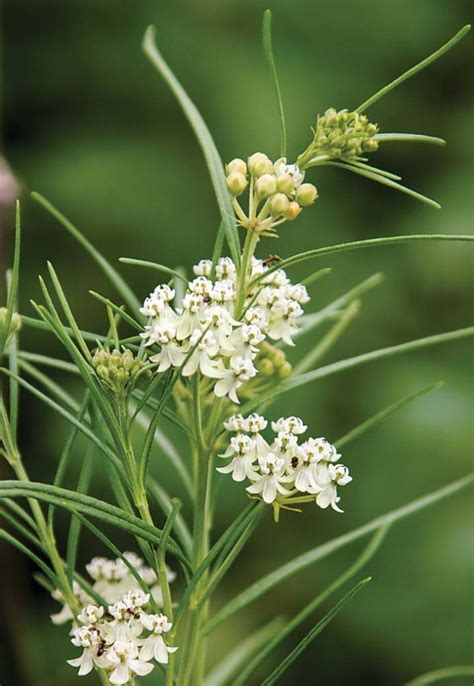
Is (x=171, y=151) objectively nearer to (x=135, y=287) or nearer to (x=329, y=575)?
(x=135, y=287)

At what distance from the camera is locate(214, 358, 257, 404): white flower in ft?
2.00

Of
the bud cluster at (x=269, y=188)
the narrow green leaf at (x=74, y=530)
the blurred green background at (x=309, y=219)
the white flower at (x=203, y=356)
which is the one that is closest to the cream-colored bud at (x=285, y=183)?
the bud cluster at (x=269, y=188)

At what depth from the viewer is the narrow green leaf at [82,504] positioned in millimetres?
548

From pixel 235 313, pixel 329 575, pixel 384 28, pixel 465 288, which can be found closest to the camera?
pixel 235 313

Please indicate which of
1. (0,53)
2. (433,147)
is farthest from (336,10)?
(0,53)

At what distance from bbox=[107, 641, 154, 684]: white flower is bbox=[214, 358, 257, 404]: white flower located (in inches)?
6.6

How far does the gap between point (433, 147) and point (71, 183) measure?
94 centimetres

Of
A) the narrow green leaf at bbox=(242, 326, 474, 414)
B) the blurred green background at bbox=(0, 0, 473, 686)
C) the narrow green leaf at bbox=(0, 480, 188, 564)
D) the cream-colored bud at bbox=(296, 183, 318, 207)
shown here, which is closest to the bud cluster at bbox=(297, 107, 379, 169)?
the cream-colored bud at bbox=(296, 183, 318, 207)

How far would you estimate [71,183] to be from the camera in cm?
239

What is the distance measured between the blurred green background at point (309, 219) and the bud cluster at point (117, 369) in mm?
1357

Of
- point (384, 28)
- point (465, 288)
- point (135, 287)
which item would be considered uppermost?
point (384, 28)

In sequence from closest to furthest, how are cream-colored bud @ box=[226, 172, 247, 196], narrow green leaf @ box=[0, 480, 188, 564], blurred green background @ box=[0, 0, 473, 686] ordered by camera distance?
narrow green leaf @ box=[0, 480, 188, 564] < cream-colored bud @ box=[226, 172, 247, 196] < blurred green background @ box=[0, 0, 473, 686]

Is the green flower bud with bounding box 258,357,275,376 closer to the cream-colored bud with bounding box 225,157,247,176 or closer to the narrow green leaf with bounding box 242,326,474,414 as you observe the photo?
the narrow green leaf with bounding box 242,326,474,414

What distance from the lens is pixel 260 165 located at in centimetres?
65
